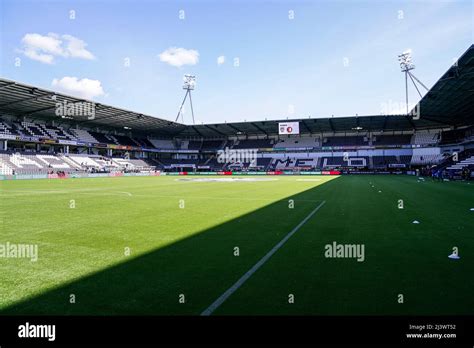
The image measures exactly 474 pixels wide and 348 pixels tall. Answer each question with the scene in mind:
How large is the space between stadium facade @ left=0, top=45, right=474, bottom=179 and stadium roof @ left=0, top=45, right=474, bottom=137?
0.54ft

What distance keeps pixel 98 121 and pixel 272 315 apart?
7872 cm

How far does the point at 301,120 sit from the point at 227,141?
28.1 metres

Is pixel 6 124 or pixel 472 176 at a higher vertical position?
pixel 6 124

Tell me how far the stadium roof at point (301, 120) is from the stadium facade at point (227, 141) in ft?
0.54

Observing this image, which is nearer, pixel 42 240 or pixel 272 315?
pixel 272 315

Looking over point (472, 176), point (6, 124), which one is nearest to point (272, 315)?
point (472, 176)

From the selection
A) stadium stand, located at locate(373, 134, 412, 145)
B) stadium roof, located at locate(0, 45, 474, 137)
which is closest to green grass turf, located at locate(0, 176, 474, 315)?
stadium roof, located at locate(0, 45, 474, 137)

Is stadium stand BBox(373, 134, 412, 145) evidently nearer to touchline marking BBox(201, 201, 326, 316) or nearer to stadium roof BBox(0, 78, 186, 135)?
stadium roof BBox(0, 78, 186, 135)

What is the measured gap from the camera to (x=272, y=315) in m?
4.19

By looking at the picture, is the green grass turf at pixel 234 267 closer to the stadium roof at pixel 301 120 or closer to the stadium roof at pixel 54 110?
the stadium roof at pixel 301 120

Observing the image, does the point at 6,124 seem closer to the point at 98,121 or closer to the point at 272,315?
the point at 98,121

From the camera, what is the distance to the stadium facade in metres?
51.8

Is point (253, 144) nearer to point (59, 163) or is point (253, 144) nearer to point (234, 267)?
point (59, 163)

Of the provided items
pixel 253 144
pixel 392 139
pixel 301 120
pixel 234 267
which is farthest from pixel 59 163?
pixel 392 139
